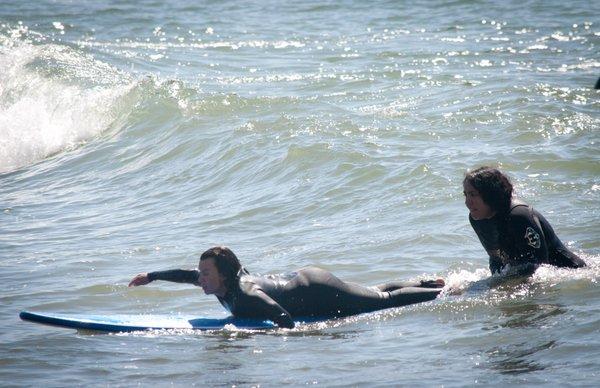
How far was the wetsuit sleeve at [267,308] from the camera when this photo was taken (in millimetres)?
7465

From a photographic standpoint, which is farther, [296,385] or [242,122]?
[242,122]

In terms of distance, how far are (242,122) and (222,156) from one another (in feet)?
5.18

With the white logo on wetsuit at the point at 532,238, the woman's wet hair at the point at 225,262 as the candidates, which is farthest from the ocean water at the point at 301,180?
the woman's wet hair at the point at 225,262

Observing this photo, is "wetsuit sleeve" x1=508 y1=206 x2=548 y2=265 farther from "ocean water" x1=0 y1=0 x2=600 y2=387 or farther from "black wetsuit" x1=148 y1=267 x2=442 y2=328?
"black wetsuit" x1=148 y1=267 x2=442 y2=328

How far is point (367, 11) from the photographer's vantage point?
2788 cm

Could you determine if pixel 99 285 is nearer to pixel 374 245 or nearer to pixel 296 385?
pixel 374 245

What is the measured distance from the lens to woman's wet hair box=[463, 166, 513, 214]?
7590 mm

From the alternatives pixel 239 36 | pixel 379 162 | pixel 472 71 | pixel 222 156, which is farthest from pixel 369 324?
pixel 239 36

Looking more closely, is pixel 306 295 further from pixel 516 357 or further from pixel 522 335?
pixel 516 357

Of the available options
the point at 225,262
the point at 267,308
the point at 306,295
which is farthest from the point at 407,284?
the point at 225,262

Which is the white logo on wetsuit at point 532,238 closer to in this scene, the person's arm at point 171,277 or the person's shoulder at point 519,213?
the person's shoulder at point 519,213

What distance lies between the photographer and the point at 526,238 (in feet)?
25.2

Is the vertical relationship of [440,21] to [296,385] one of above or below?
above

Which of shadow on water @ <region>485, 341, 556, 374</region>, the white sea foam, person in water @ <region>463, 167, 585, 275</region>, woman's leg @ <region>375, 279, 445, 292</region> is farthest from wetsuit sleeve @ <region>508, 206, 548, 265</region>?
the white sea foam
